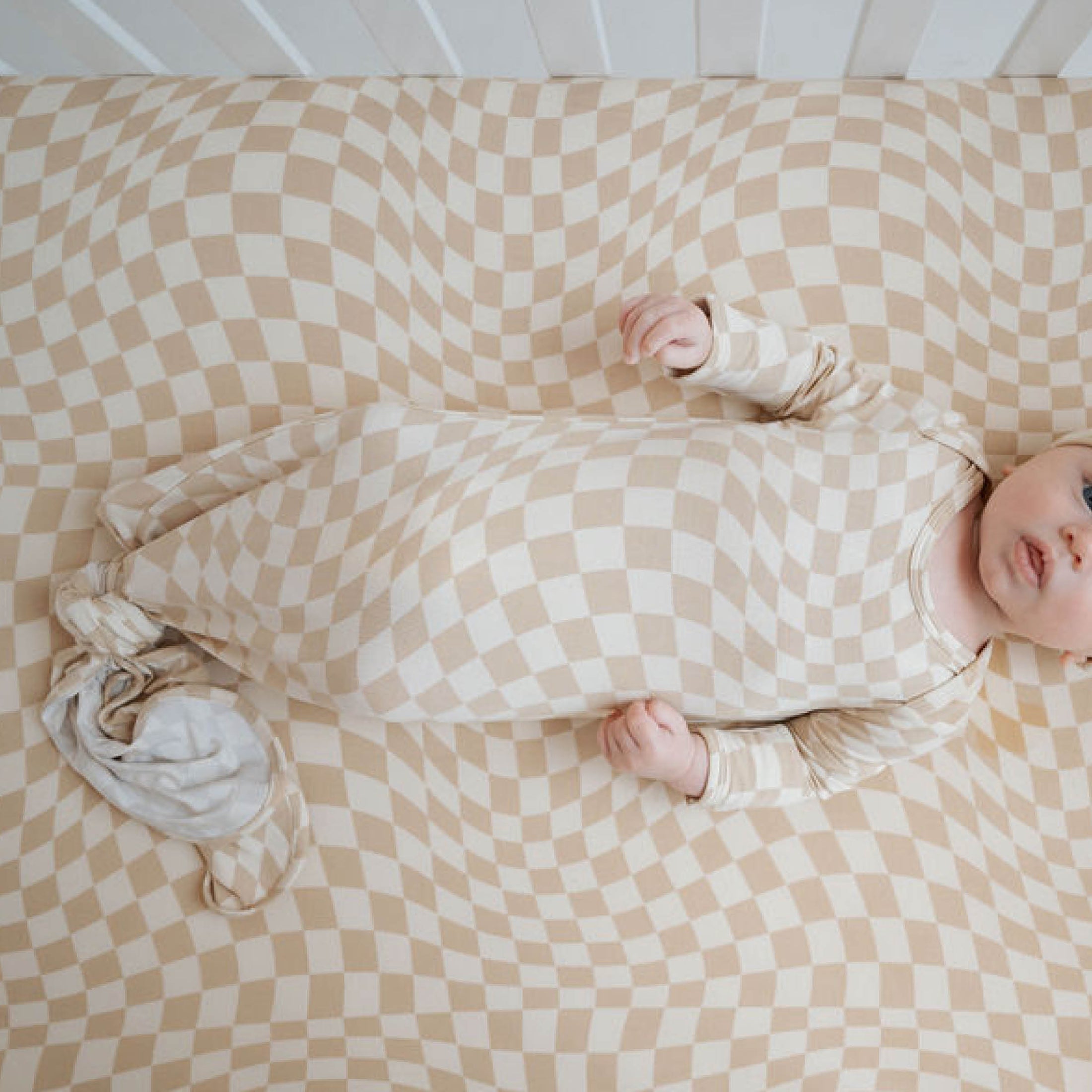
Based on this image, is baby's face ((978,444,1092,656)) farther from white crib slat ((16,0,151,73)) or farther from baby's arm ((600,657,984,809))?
white crib slat ((16,0,151,73))

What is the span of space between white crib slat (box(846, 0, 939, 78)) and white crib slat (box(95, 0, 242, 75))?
2.07 ft

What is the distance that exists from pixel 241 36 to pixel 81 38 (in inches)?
6.5

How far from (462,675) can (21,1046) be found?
1.80 feet

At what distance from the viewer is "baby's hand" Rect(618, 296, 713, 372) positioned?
1.05 meters

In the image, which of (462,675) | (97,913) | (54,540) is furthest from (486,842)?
(54,540)

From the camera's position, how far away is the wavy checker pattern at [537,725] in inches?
43.7

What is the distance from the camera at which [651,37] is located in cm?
127

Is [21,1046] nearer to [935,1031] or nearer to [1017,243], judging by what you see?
[935,1031]

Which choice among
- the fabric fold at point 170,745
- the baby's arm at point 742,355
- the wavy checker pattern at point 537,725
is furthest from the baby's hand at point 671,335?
the fabric fold at point 170,745

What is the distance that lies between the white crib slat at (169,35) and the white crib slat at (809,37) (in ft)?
1.82

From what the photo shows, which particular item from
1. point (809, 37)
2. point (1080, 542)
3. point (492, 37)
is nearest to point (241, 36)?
point (492, 37)

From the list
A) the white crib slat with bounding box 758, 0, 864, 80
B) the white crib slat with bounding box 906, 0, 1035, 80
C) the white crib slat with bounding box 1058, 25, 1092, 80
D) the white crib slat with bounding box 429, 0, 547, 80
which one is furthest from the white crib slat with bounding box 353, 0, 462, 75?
the white crib slat with bounding box 1058, 25, 1092, 80

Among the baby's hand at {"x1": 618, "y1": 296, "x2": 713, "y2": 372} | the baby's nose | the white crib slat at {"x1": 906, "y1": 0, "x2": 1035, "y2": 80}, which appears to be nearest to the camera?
the baby's nose

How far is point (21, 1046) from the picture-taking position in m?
1.09
